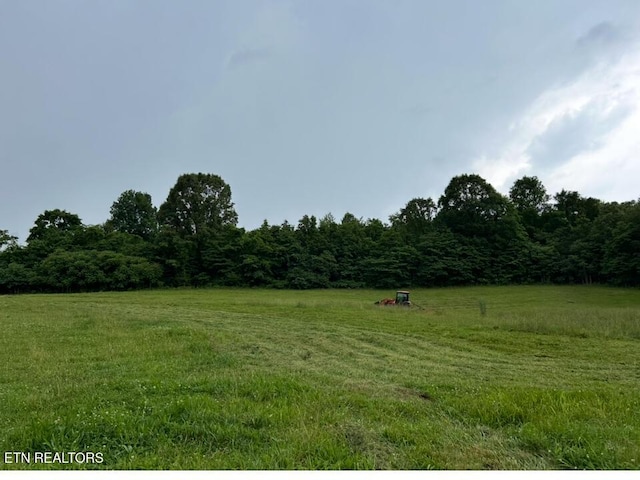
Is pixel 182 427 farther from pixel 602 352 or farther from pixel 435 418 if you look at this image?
pixel 602 352

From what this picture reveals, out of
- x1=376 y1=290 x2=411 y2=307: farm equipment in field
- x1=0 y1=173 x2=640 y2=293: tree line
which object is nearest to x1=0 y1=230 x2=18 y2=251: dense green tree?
x1=0 y1=173 x2=640 y2=293: tree line

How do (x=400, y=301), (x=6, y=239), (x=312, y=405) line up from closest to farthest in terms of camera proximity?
(x=312, y=405) → (x=400, y=301) → (x=6, y=239)

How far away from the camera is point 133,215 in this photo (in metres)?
81.8

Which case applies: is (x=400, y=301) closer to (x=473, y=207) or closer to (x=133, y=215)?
(x=473, y=207)

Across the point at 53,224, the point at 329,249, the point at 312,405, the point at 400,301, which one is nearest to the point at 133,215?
the point at 53,224

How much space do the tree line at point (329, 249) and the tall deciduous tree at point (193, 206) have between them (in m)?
0.16

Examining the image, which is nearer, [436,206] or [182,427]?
[182,427]

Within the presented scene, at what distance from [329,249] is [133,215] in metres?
42.7

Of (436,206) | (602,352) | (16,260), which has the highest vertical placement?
(436,206)

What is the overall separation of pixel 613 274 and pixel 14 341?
61.6 meters

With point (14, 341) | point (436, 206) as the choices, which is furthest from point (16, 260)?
point (436, 206)

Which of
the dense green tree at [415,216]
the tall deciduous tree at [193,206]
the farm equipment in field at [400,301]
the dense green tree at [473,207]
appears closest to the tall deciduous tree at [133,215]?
the tall deciduous tree at [193,206]

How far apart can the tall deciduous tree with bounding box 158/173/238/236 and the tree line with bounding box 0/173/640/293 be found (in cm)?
16

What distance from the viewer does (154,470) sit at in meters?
3.67
